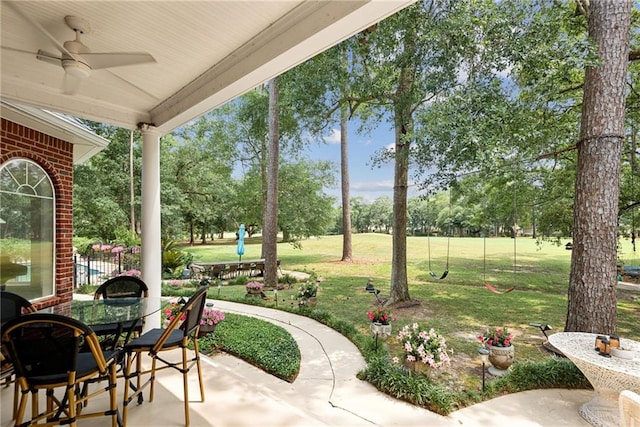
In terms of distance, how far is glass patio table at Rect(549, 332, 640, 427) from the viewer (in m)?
2.59

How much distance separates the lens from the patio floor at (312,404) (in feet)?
7.80

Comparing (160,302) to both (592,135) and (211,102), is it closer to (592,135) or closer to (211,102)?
(211,102)

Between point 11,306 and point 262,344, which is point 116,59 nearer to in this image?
point 11,306

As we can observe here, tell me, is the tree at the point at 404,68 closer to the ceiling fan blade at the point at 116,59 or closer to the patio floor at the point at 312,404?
the patio floor at the point at 312,404

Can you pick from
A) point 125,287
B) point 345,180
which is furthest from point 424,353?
point 345,180

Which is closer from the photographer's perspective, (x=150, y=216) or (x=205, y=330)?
(x=150, y=216)

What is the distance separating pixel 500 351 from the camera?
12.9 ft

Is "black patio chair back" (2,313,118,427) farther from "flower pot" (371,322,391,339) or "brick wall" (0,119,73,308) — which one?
"flower pot" (371,322,391,339)

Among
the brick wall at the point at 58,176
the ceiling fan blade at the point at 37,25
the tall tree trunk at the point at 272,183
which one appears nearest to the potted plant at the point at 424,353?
the ceiling fan blade at the point at 37,25

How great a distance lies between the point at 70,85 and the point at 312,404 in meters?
3.77

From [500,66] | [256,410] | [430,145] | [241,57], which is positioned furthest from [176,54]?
[500,66]

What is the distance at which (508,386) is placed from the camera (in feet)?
11.4

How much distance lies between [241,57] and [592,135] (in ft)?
15.3

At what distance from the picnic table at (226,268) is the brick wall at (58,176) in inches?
201
